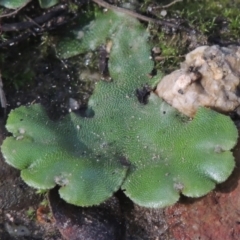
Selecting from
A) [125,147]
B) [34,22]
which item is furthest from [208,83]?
[34,22]

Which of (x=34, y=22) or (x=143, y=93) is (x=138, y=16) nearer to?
(x=143, y=93)

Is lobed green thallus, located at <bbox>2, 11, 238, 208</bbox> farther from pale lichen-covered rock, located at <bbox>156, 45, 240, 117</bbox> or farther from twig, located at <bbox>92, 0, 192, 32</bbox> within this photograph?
twig, located at <bbox>92, 0, 192, 32</bbox>

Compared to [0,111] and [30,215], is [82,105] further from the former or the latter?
[30,215]

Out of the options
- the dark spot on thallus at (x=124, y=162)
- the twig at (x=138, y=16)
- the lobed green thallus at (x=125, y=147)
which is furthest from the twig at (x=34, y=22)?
the dark spot on thallus at (x=124, y=162)

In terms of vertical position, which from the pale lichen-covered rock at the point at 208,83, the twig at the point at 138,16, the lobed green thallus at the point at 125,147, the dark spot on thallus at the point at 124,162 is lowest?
the dark spot on thallus at the point at 124,162

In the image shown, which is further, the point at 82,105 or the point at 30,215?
the point at 82,105

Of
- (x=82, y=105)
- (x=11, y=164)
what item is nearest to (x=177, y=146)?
(x=82, y=105)

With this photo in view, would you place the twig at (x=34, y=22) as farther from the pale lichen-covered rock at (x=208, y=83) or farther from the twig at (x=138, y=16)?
the pale lichen-covered rock at (x=208, y=83)

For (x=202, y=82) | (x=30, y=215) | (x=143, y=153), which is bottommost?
(x=30, y=215)
